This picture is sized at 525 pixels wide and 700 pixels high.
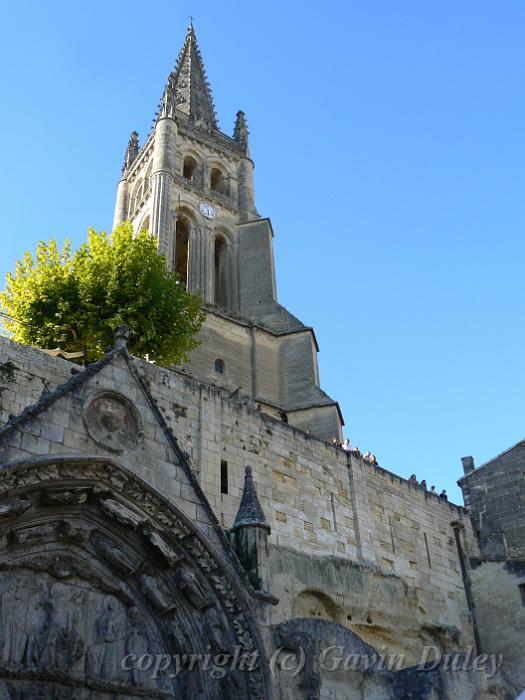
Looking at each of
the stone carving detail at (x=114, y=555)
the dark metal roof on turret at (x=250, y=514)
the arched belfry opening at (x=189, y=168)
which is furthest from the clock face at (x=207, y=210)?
the stone carving detail at (x=114, y=555)

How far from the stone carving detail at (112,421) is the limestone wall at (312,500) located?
3.05 m

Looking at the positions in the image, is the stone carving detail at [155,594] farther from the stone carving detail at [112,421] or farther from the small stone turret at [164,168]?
the small stone turret at [164,168]

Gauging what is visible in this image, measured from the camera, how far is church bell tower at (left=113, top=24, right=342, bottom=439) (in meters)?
30.0

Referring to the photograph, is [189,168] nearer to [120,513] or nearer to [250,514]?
[250,514]

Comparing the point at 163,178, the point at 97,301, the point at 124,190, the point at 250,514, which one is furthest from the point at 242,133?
the point at 250,514

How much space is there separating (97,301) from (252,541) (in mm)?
11022

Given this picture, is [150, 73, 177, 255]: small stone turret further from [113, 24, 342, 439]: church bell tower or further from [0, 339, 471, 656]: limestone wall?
[0, 339, 471, 656]: limestone wall

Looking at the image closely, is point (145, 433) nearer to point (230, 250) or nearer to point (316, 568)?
point (316, 568)

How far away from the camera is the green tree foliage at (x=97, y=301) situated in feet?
63.1

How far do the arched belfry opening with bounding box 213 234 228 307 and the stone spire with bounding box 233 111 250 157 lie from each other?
6782 millimetres

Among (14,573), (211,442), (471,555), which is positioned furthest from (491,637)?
(14,573)

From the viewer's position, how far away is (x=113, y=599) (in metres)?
9.81

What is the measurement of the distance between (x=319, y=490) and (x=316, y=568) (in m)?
1.69

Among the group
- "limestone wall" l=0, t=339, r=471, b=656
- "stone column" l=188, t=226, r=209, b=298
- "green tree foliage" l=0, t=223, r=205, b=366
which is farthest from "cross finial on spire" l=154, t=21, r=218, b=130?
"limestone wall" l=0, t=339, r=471, b=656
